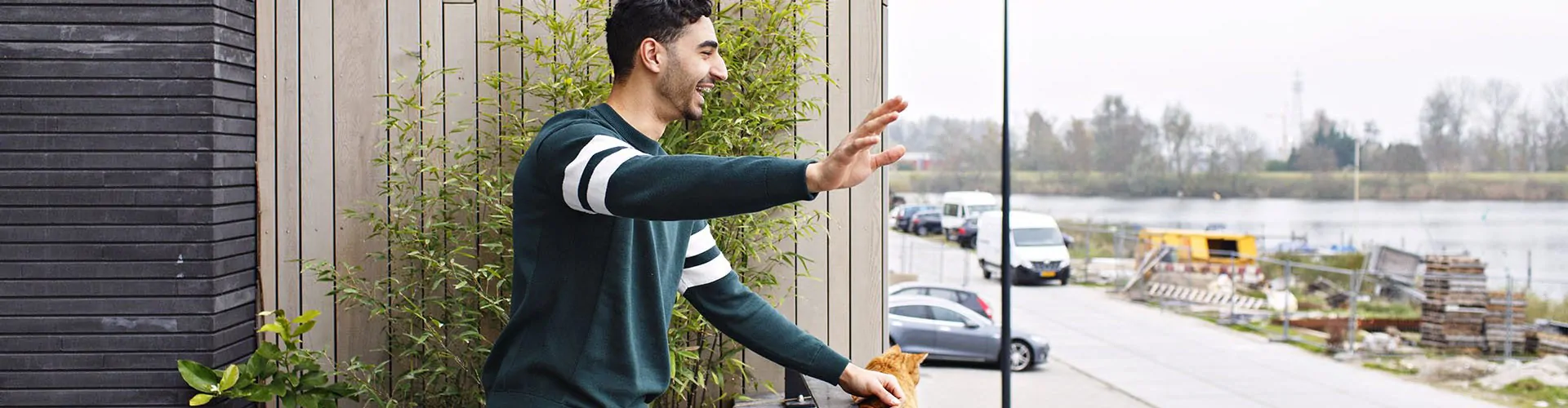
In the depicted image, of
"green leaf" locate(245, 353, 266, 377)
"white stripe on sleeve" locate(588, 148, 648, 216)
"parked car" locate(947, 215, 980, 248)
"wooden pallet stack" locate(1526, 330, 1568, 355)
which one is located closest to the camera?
"white stripe on sleeve" locate(588, 148, 648, 216)

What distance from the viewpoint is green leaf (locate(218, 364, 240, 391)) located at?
235 centimetres

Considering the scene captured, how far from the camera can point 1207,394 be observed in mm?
12102

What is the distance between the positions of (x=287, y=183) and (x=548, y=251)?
177cm

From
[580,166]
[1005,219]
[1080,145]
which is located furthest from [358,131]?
[1080,145]

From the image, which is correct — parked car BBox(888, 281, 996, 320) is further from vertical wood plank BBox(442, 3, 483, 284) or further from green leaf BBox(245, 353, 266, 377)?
green leaf BBox(245, 353, 266, 377)

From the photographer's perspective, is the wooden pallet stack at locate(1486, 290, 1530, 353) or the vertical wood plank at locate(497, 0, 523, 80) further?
the wooden pallet stack at locate(1486, 290, 1530, 353)

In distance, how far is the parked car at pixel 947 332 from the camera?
25.4 ft

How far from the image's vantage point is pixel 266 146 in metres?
2.61

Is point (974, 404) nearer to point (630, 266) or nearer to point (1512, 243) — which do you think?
point (1512, 243)

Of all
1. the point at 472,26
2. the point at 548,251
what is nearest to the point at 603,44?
the point at 472,26

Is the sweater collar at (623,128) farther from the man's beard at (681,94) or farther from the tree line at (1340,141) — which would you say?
the tree line at (1340,141)

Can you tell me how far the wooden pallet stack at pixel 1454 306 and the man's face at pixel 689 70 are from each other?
12.5 meters

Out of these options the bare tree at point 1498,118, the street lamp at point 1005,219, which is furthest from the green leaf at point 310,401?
the bare tree at point 1498,118

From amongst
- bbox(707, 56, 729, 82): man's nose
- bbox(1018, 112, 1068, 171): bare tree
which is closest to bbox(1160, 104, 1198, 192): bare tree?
bbox(1018, 112, 1068, 171): bare tree
